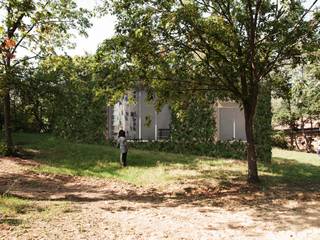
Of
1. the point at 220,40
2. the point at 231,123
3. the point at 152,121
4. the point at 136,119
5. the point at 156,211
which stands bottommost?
the point at 156,211

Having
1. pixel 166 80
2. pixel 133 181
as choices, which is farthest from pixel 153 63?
pixel 133 181

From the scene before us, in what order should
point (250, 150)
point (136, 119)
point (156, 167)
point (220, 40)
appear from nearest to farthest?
point (220, 40), point (250, 150), point (156, 167), point (136, 119)

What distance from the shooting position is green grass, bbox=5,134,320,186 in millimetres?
14773

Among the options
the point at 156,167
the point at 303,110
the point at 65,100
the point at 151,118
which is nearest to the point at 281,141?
the point at 303,110

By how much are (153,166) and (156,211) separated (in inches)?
271

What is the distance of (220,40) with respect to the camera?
1213cm

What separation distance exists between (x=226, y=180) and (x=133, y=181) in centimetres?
330

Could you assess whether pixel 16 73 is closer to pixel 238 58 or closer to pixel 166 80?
pixel 166 80

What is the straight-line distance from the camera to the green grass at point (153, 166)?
14.8 meters

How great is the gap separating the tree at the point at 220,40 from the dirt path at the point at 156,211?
2.45m

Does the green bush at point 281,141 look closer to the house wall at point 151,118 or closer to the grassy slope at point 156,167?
the house wall at point 151,118

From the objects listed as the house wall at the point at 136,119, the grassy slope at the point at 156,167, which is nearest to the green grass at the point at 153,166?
the grassy slope at the point at 156,167

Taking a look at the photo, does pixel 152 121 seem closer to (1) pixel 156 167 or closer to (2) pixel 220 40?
(1) pixel 156 167

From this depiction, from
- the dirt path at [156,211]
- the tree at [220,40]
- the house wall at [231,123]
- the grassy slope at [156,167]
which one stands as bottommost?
the dirt path at [156,211]
